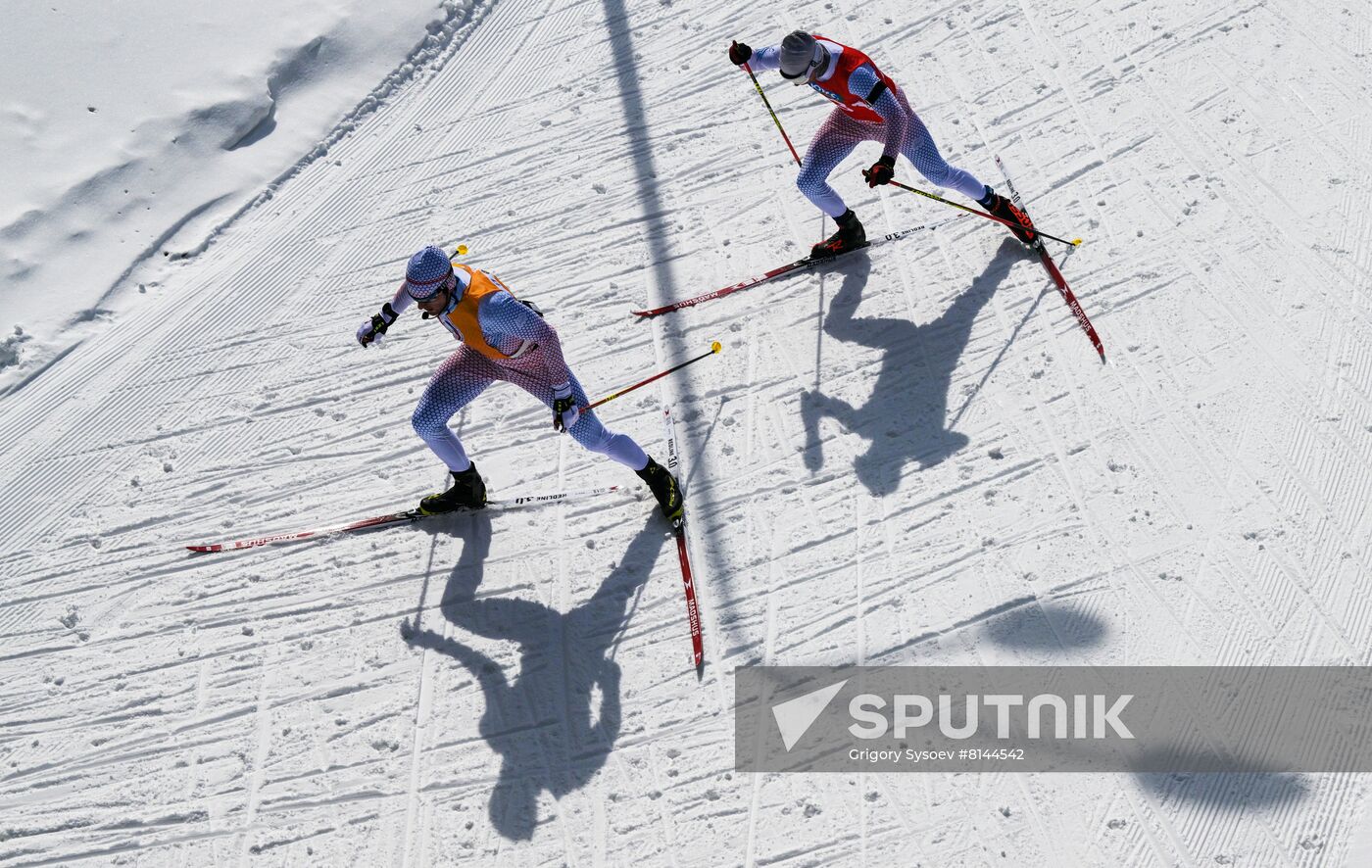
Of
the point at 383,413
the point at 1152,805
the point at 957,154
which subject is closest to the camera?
the point at 1152,805

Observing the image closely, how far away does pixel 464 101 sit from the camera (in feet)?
26.7

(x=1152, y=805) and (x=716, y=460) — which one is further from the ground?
(x=716, y=460)

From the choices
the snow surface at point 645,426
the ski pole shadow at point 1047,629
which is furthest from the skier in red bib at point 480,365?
the ski pole shadow at point 1047,629

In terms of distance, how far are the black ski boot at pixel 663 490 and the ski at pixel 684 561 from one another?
6 centimetres

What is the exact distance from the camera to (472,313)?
4.99m

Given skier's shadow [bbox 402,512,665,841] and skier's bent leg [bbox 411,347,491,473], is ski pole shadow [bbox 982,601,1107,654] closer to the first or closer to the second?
skier's shadow [bbox 402,512,665,841]

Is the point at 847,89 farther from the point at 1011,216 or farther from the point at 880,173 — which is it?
the point at 1011,216

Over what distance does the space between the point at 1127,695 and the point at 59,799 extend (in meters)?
4.80

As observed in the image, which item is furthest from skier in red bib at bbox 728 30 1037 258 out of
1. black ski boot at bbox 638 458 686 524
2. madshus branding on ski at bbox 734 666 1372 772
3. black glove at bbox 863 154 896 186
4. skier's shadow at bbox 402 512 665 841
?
madshus branding on ski at bbox 734 666 1372 772

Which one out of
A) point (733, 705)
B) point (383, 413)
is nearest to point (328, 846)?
point (733, 705)

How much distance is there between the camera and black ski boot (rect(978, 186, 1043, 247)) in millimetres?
6652

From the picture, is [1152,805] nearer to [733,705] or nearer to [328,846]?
[733,705]

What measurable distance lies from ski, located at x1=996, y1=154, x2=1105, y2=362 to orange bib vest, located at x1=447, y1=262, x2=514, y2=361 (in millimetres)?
3239

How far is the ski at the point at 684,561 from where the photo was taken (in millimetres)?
5301
